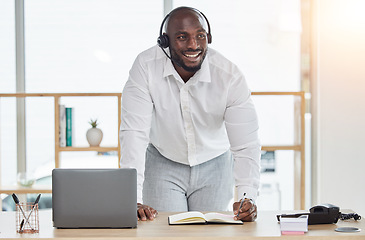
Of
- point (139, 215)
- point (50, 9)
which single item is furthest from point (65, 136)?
point (139, 215)


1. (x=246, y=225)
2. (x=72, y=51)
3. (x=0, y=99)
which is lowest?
(x=246, y=225)

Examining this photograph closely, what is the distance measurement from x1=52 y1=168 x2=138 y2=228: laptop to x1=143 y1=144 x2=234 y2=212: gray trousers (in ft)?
1.92

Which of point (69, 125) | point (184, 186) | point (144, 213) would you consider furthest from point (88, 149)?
point (144, 213)

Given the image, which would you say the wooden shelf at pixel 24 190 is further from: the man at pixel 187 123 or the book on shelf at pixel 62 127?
the man at pixel 187 123

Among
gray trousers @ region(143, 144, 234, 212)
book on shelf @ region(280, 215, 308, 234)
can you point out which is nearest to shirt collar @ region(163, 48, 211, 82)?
gray trousers @ region(143, 144, 234, 212)

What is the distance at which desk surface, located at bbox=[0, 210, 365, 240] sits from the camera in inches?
79.1

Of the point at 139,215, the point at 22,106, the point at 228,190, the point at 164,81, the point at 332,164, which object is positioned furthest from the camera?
the point at 22,106

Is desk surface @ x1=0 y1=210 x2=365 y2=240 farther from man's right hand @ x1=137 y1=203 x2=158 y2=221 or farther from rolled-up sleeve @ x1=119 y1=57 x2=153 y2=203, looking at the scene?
rolled-up sleeve @ x1=119 y1=57 x2=153 y2=203

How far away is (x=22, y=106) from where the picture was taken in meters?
4.55

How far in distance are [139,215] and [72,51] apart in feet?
8.39

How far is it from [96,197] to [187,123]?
79 cm

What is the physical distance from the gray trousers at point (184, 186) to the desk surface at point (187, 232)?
1.43 ft

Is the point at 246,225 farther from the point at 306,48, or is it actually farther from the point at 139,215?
the point at 306,48

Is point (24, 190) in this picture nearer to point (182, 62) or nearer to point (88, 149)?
point (88, 149)
